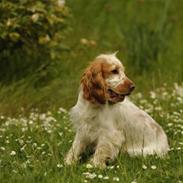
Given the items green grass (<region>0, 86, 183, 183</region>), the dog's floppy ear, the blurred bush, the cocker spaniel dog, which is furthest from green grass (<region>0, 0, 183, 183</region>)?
the dog's floppy ear

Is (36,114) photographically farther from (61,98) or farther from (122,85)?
→ (122,85)

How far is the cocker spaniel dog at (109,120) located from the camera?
6.55 metres

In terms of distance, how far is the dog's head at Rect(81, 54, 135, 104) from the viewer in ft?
21.3

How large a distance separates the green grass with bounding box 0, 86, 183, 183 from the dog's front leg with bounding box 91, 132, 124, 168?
3.0 inches

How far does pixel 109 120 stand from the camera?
6.79 m

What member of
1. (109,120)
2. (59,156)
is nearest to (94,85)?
(109,120)

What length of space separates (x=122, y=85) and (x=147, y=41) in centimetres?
437

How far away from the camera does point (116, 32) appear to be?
12.1 m

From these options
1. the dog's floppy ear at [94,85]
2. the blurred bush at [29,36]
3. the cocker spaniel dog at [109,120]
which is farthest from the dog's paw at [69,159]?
the blurred bush at [29,36]

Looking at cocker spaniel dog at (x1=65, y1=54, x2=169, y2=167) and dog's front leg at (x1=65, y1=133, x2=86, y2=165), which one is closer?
cocker spaniel dog at (x1=65, y1=54, x2=169, y2=167)

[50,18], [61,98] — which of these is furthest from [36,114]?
[50,18]

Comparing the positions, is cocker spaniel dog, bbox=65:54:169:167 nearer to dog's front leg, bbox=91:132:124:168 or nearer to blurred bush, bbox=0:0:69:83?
dog's front leg, bbox=91:132:124:168

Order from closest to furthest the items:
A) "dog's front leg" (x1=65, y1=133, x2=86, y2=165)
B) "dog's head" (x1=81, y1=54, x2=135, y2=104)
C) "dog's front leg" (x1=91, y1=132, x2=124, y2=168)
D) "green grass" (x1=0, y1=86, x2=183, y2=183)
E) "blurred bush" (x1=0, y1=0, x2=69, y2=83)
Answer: "green grass" (x1=0, y1=86, x2=183, y2=183)
"dog's head" (x1=81, y1=54, x2=135, y2=104)
"dog's front leg" (x1=91, y1=132, x2=124, y2=168)
"dog's front leg" (x1=65, y1=133, x2=86, y2=165)
"blurred bush" (x1=0, y1=0, x2=69, y2=83)

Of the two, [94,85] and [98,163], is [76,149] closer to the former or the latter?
[98,163]
